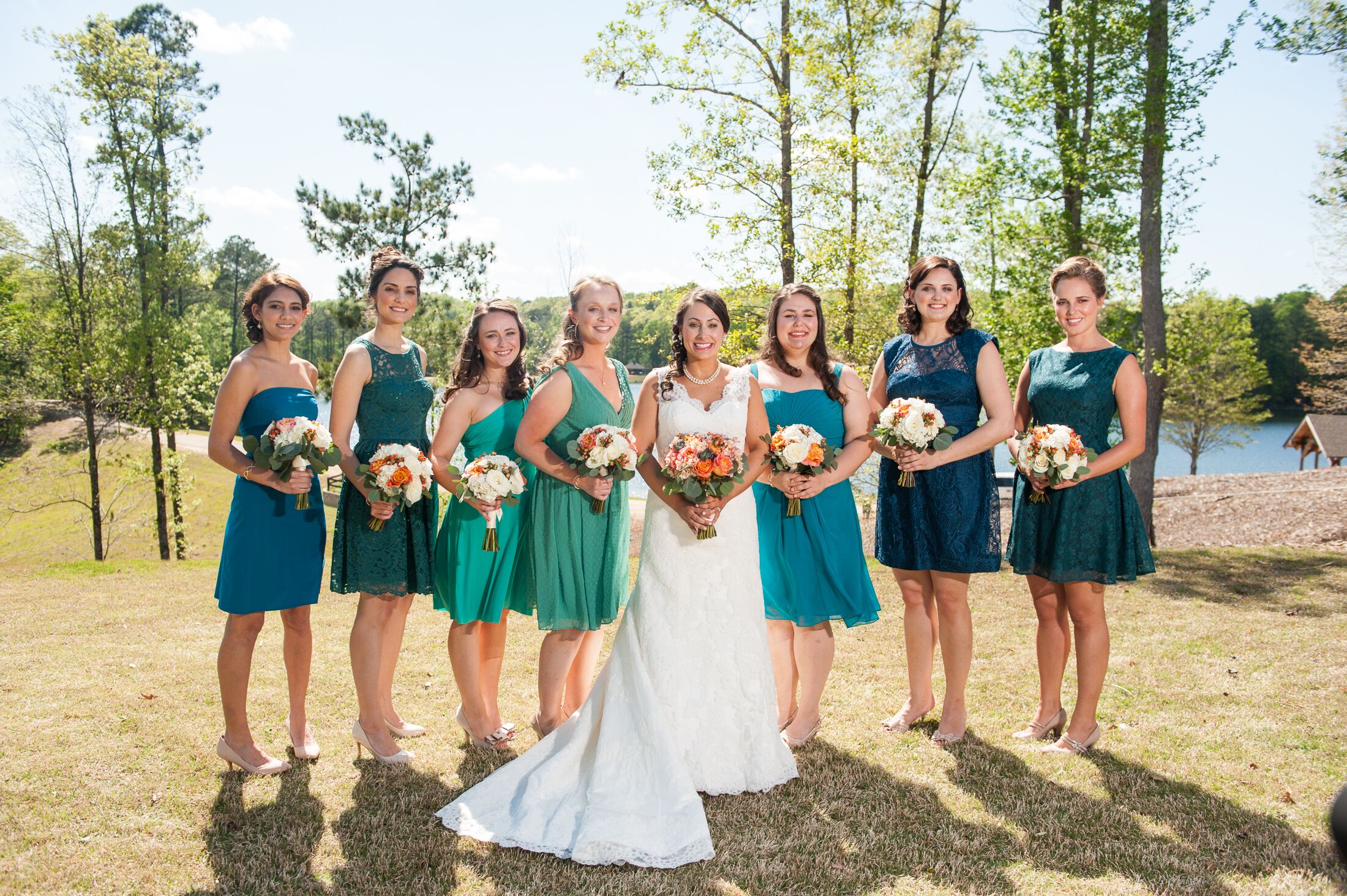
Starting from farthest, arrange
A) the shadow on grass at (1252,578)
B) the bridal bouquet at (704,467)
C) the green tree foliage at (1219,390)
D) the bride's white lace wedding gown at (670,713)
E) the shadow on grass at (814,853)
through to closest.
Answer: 1. the green tree foliage at (1219,390)
2. the shadow on grass at (1252,578)
3. the bridal bouquet at (704,467)
4. the bride's white lace wedding gown at (670,713)
5. the shadow on grass at (814,853)

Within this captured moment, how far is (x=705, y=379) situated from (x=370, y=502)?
1.99m

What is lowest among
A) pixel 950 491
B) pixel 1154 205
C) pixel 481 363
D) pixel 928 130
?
pixel 950 491

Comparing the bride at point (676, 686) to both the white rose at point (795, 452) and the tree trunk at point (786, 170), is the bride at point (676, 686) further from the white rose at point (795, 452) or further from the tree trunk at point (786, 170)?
the tree trunk at point (786, 170)

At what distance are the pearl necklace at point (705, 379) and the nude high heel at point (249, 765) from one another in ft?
10.3

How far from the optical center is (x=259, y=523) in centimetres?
459

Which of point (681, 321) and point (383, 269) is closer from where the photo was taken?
point (681, 321)

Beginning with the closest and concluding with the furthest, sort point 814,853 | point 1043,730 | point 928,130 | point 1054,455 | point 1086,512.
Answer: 1. point 814,853
2. point 1054,455
3. point 1086,512
4. point 1043,730
5. point 928,130

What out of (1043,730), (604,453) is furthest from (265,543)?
(1043,730)

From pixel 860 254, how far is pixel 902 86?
691 cm

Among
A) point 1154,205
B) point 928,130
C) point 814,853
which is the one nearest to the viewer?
point 814,853

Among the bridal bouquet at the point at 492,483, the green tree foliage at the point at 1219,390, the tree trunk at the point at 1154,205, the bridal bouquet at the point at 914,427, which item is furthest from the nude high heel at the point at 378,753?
the green tree foliage at the point at 1219,390

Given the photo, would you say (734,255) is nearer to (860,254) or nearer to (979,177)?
(860,254)

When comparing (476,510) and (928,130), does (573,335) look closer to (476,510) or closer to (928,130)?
(476,510)

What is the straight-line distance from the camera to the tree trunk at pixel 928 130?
17828 millimetres
